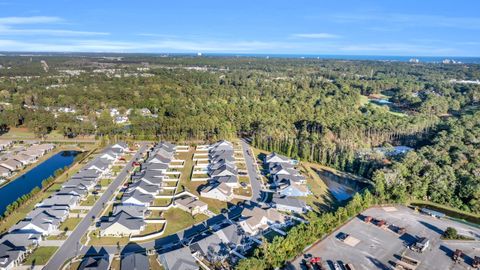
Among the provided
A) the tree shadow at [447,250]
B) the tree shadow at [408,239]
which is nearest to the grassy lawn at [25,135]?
the tree shadow at [408,239]

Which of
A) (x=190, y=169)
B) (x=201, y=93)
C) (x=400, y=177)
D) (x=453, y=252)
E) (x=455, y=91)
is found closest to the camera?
(x=453, y=252)

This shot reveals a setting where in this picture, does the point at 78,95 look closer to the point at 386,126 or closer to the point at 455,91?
the point at 386,126

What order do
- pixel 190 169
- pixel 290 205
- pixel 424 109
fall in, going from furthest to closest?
pixel 424 109
pixel 190 169
pixel 290 205

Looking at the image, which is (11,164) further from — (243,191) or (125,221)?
(243,191)

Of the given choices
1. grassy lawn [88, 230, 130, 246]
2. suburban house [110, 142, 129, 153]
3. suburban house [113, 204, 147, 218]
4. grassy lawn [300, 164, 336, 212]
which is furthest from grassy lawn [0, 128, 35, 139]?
grassy lawn [300, 164, 336, 212]

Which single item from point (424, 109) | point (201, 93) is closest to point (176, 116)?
point (201, 93)

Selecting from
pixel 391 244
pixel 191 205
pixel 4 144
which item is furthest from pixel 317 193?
pixel 4 144

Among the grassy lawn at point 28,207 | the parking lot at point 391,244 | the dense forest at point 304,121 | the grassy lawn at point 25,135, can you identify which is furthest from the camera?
the grassy lawn at point 25,135

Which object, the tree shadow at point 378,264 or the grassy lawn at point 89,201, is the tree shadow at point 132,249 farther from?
the tree shadow at point 378,264
